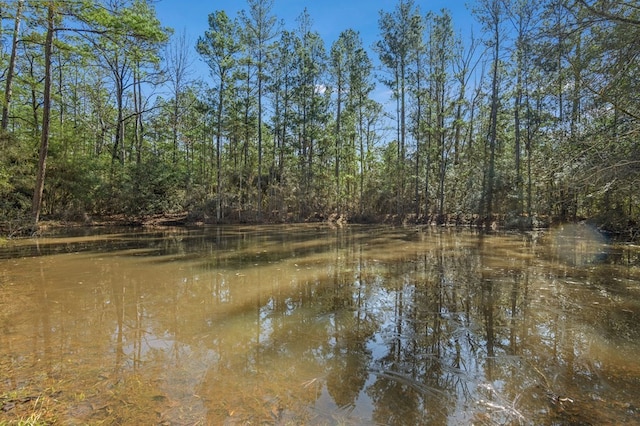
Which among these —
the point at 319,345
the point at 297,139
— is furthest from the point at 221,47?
the point at 319,345

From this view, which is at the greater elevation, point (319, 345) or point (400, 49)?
point (400, 49)

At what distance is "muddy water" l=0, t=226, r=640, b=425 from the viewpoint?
263 cm

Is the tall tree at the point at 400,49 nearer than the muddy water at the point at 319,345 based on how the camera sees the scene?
No

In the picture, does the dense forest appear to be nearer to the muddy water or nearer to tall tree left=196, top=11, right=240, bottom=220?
tall tree left=196, top=11, right=240, bottom=220

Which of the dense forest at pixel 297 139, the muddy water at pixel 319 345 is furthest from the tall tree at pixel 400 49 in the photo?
the muddy water at pixel 319 345

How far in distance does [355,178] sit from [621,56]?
2198cm

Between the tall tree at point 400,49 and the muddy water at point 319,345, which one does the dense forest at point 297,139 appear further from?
the muddy water at point 319,345

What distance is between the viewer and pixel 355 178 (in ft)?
87.6

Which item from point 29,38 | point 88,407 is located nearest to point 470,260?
point 88,407

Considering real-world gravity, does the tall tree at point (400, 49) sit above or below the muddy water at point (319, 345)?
above

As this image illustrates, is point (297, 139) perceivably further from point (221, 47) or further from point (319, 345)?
point (319, 345)

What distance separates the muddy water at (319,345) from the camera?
263cm

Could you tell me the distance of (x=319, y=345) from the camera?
3.88 metres

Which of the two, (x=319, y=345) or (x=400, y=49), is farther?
(x=400, y=49)
